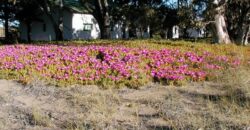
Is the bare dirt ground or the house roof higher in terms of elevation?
the house roof

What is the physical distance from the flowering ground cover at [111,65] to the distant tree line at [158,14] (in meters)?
6.18

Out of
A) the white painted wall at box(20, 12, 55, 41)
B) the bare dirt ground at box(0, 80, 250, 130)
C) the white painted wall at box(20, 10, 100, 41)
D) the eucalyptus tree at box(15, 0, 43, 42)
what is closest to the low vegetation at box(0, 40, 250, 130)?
the bare dirt ground at box(0, 80, 250, 130)

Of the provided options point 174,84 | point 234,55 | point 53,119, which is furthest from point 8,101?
point 234,55

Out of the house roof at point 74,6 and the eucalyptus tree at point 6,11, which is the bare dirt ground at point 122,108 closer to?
the eucalyptus tree at point 6,11

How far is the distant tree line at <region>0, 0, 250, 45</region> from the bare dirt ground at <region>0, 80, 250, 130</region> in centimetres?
1041

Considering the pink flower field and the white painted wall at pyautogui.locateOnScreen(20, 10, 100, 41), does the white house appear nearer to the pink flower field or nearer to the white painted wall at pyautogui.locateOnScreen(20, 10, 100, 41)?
the white painted wall at pyautogui.locateOnScreen(20, 10, 100, 41)

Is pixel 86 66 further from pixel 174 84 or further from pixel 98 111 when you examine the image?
pixel 98 111

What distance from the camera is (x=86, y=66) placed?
43.5ft

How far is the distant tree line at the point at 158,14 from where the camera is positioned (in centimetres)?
2150

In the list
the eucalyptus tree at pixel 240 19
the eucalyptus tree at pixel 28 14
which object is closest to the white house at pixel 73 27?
the eucalyptus tree at pixel 28 14

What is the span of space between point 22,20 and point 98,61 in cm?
3282

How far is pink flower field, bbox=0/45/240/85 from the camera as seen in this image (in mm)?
12023

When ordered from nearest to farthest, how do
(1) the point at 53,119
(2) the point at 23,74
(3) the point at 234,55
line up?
(1) the point at 53,119 < (2) the point at 23,74 < (3) the point at 234,55

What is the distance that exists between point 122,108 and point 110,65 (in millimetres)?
4370
